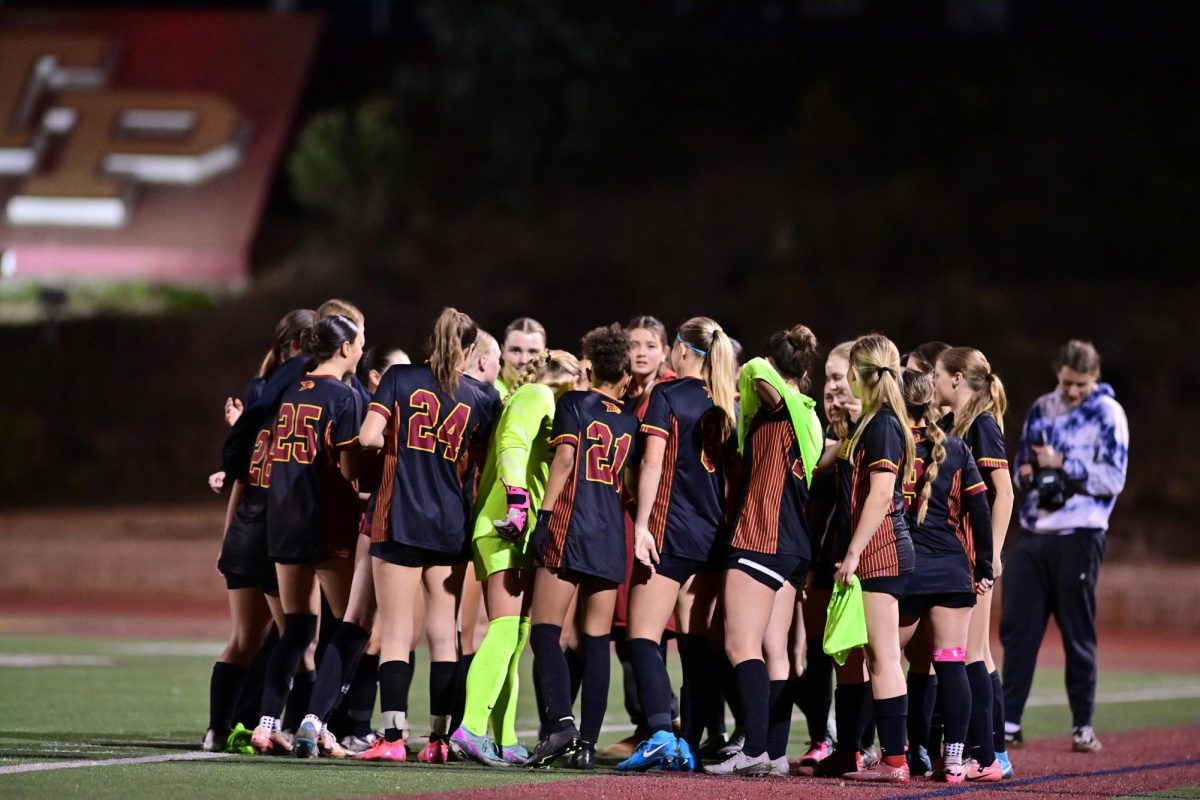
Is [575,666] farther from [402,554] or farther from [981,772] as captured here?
[981,772]

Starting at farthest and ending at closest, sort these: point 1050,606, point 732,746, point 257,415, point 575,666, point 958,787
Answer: point 1050,606, point 575,666, point 732,746, point 257,415, point 958,787

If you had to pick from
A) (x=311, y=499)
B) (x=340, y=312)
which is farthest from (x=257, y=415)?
(x=340, y=312)

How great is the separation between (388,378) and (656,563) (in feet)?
5.16

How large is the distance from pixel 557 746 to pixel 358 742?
3.84ft

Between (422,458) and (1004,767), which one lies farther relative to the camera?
(1004,767)

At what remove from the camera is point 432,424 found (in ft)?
25.1

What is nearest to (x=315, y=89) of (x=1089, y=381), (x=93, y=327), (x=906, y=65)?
(x=93, y=327)

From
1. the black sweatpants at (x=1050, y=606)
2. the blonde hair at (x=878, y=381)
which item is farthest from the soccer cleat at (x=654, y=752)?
the black sweatpants at (x=1050, y=606)

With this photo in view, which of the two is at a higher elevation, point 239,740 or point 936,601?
point 936,601

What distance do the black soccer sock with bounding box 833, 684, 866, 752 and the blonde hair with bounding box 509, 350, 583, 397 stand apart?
2071 millimetres

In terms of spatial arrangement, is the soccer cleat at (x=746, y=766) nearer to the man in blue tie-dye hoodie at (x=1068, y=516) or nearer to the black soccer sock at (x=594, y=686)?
the black soccer sock at (x=594, y=686)

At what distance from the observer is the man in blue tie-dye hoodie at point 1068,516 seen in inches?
385

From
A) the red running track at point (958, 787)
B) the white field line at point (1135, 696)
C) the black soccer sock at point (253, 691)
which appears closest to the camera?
the red running track at point (958, 787)

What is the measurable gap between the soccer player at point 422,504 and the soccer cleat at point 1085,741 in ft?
12.7
